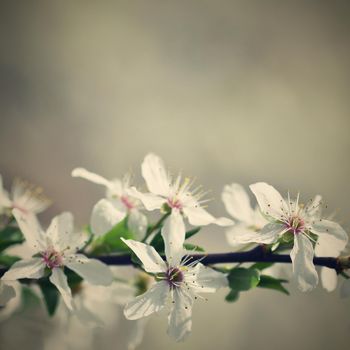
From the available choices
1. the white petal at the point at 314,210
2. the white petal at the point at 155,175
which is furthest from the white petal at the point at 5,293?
the white petal at the point at 314,210

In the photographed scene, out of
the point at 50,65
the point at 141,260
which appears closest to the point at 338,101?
the point at 50,65

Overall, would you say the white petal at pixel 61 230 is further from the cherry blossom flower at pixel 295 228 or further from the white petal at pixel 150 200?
the cherry blossom flower at pixel 295 228

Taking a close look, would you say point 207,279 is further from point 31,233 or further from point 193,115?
point 193,115

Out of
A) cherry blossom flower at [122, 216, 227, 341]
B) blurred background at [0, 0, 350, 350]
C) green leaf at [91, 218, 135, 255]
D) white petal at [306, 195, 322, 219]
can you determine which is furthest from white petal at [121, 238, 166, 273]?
blurred background at [0, 0, 350, 350]

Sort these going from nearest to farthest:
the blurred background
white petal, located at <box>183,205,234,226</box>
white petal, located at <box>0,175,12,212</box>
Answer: white petal, located at <box>183,205,234,226</box>
white petal, located at <box>0,175,12,212</box>
the blurred background

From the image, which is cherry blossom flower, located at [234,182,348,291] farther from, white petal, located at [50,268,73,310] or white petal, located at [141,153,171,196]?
white petal, located at [50,268,73,310]

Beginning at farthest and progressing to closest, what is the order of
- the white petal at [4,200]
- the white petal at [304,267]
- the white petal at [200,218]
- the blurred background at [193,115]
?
the blurred background at [193,115] < the white petal at [4,200] < the white petal at [200,218] < the white petal at [304,267]

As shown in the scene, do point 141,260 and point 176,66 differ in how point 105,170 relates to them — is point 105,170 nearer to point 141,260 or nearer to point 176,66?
point 176,66
